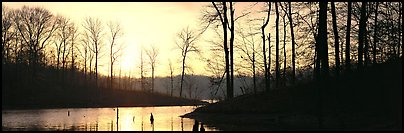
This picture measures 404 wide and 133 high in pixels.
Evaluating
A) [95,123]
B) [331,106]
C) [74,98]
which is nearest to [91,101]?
[74,98]

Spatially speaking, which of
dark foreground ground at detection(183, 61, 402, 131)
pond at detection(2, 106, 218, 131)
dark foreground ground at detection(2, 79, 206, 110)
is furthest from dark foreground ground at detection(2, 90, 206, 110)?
Answer: dark foreground ground at detection(183, 61, 402, 131)

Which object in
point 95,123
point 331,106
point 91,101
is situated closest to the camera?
point 331,106

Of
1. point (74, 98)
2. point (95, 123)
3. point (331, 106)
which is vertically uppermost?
point (331, 106)

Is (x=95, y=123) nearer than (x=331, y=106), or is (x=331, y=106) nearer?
(x=331, y=106)

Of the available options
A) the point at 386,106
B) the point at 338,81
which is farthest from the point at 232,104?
the point at 386,106

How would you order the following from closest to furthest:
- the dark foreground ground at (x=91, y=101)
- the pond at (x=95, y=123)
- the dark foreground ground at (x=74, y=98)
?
the pond at (x=95, y=123)
the dark foreground ground at (x=91, y=101)
the dark foreground ground at (x=74, y=98)

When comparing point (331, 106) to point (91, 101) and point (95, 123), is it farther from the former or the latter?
point (91, 101)

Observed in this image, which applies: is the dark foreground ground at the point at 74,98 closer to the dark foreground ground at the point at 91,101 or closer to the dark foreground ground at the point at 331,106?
the dark foreground ground at the point at 91,101

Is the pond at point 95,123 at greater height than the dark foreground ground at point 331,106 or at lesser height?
lesser

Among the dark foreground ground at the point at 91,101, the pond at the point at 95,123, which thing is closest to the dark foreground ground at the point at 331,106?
the pond at the point at 95,123

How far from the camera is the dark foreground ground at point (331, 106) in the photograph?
91.0 feet

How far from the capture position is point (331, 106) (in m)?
31.5

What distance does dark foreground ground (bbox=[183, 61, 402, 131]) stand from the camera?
91.0ft

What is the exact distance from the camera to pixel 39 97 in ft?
264
